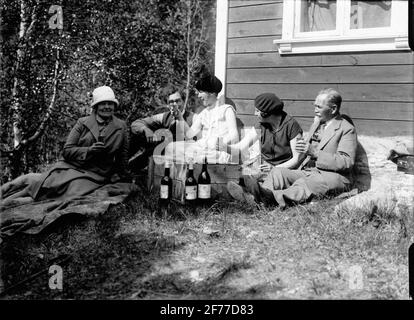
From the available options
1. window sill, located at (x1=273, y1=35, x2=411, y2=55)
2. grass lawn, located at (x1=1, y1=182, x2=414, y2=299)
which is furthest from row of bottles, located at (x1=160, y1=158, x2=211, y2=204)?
window sill, located at (x1=273, y1=35, x2=411, y2=55)

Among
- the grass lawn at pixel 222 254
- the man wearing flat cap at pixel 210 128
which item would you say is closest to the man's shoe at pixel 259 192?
the grass lawn at pixel 222 254

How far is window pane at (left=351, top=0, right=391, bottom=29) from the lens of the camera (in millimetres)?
5797

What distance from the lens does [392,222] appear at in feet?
15.5

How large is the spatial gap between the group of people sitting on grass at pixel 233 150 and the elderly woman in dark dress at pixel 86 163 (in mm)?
11

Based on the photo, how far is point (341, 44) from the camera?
6059 millimetres

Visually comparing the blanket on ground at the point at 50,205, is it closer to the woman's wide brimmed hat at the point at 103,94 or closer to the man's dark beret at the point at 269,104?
the woman's wide brimmed hat at the point at 103,94

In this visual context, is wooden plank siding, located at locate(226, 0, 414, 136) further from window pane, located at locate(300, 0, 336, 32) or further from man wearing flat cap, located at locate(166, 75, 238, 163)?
man wearing flat cap, located at locate(166, 75, 238, 163)

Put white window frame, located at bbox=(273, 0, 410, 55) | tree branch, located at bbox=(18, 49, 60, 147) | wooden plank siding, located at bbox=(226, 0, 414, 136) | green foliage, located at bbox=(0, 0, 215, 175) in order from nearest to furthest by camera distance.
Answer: white window frame, located at bbox=(273, 0, 410, 55), wooden plank siding, located at bbox=(226, 0, 414, 136), green foliage, located at bbox=(0, 0, 215, 175), tree branch, located at bbox=(18, 49, 60, 147)

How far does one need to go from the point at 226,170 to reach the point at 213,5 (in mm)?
9249

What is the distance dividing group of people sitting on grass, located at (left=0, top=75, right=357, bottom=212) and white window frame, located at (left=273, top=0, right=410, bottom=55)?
2.39 ft

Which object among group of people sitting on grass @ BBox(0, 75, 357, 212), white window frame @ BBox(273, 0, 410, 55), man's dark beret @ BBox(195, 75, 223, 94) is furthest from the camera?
man's dark beret @ BBox(195, 75, 223, 94)

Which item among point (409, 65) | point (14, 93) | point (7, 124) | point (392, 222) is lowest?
point (392, 222)

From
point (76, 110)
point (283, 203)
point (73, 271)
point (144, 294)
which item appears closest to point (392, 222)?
point (283, 203)
